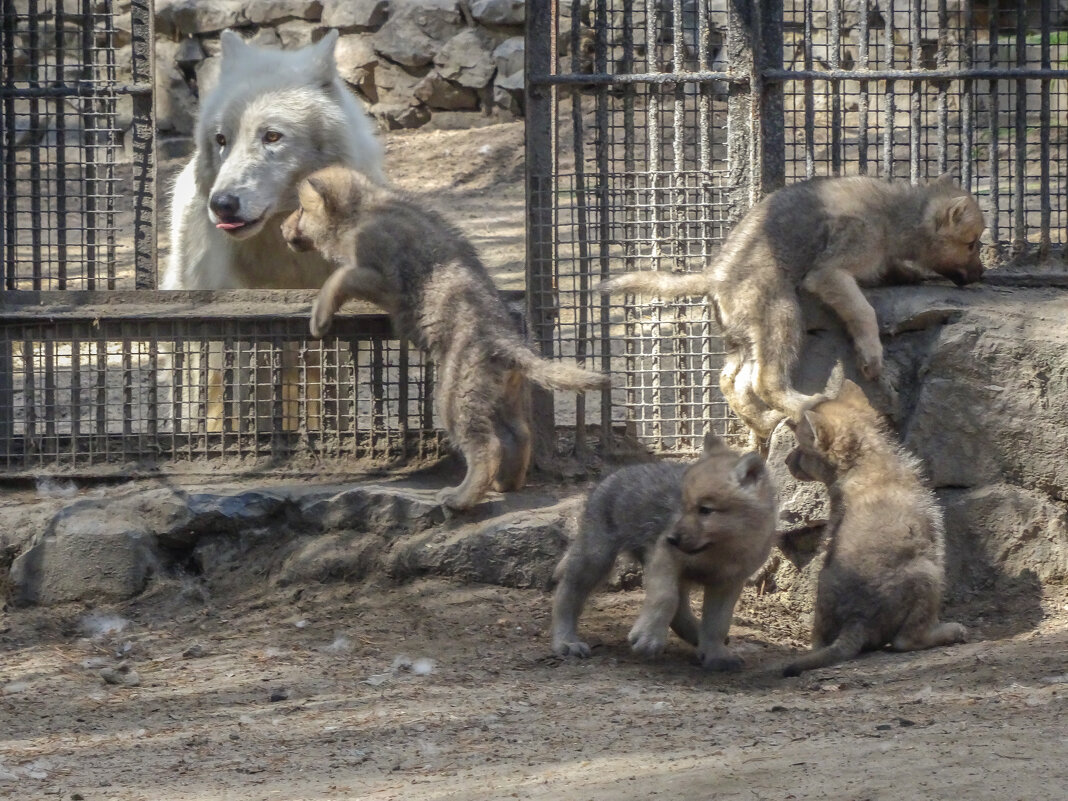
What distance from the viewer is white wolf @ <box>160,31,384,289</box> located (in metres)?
6.97

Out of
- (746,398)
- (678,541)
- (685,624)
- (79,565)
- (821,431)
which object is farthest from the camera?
(746,398)

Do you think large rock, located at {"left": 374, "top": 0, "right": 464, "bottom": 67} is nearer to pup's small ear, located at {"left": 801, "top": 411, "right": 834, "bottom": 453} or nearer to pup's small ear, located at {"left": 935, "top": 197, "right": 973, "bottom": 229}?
pup's small ear, located at {"left": 935, "top": 197, "right": 973, "bottom": 229}

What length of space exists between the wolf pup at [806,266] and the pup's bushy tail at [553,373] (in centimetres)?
56

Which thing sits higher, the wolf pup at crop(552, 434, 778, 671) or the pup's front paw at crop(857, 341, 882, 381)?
the pup's front paw at crop(857, 341, 882, 381)

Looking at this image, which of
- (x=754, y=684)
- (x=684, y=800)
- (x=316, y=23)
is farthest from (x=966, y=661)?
(x=316, y=23)

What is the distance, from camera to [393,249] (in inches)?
250

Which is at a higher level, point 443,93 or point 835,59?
point 443,93

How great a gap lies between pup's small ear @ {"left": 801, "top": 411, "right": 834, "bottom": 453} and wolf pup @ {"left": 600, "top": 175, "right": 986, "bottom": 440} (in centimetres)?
25

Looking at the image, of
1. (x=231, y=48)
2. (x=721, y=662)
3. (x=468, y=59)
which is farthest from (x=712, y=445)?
(x=468, y=59)

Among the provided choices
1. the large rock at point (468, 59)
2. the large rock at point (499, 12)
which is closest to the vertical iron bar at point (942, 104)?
the large rock at point (468, 59)

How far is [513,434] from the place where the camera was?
20.4 ft

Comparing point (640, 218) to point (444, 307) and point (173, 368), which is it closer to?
point (444, 307)

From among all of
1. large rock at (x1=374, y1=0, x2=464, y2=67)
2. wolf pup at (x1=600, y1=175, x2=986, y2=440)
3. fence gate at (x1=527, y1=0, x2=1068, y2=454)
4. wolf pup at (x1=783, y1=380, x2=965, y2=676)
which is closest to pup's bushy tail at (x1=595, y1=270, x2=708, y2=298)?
wolf pup at (x1=600, y1=175, x2=986, y2=440)

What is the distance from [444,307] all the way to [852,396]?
1830 mm
